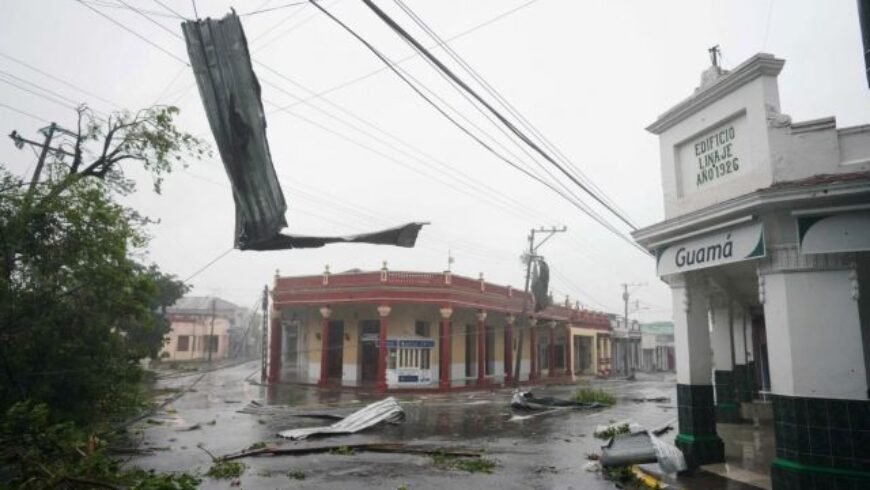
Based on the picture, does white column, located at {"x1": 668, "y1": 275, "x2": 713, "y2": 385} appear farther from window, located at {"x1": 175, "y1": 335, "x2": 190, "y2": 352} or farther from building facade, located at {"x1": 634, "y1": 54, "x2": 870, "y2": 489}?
window, located at {"x1": 175, "y1": 335, "x2": 190, "y2": 352}

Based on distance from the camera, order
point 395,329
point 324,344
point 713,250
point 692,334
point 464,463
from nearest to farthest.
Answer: point 713,250
point 692,334
point 464,463
point 324,344
point 395,329

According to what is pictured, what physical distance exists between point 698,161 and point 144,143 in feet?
49.0

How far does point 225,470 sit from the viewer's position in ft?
30.2

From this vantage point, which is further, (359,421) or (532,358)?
(532,358)

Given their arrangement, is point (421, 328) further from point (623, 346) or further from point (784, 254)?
point (623, 346)

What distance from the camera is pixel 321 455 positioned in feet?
36.2

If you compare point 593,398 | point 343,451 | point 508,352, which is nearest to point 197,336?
point 508,352

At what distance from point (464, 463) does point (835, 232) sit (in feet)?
23.4

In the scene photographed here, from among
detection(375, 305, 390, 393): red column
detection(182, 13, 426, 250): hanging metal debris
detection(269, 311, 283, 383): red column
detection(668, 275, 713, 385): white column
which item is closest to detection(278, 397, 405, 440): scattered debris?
detection(182, 13, 426, 250): hanging metal debris

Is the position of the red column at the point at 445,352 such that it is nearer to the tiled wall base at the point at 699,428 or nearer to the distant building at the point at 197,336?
the tiled wall base at the point at 699,428

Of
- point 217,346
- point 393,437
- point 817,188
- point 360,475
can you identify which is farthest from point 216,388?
point 217,346

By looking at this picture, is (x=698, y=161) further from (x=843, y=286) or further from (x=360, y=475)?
(x=360, y=475)

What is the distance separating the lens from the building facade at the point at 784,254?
21.9 feet

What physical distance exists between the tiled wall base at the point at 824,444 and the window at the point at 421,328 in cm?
2360
